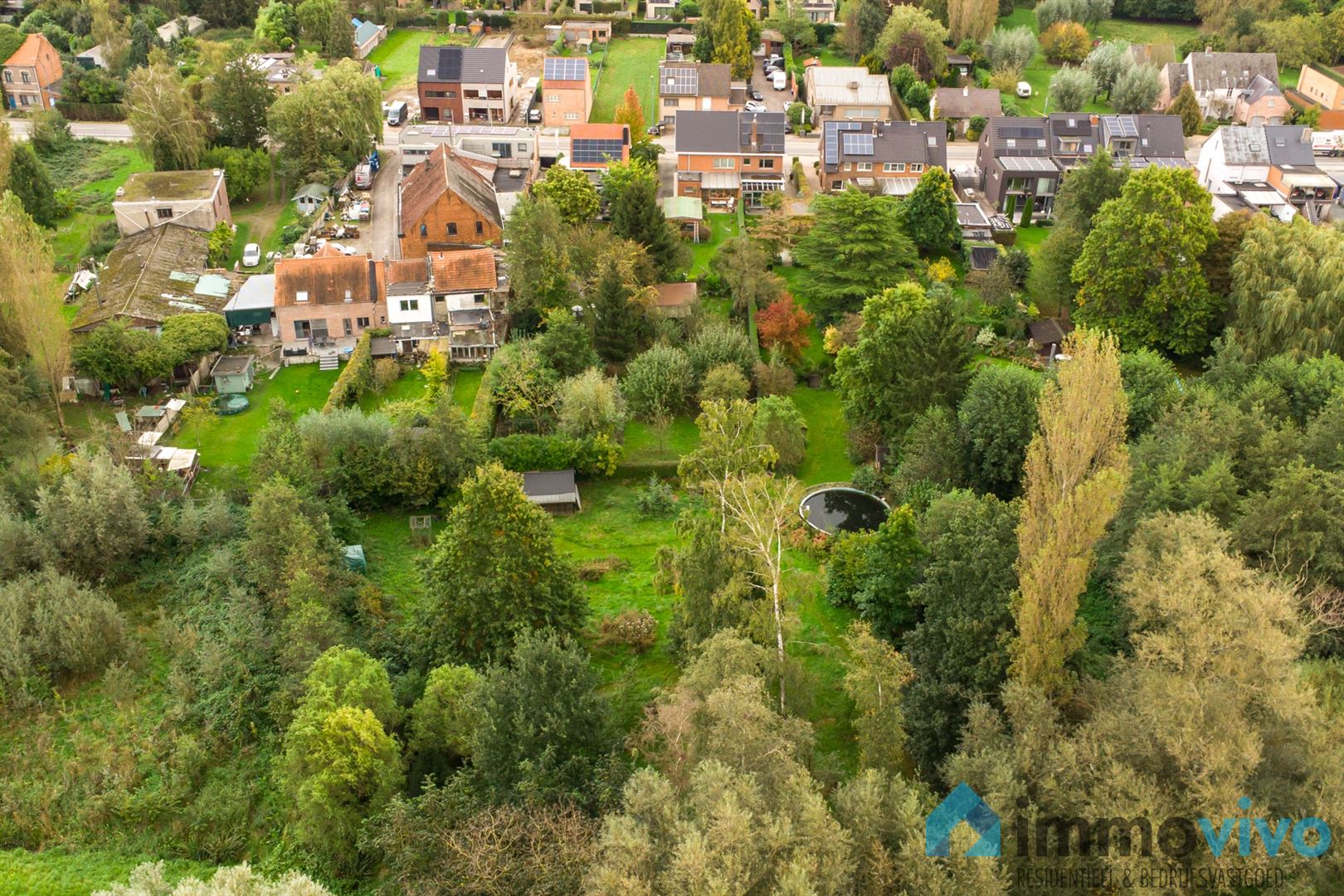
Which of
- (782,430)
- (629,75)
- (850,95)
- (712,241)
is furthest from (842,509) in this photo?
(629,75)

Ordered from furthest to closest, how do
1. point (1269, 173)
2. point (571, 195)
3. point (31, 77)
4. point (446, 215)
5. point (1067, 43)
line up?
point (1067, 43), point (31, 77), point (1269, 173), point (571, 195), point (446, 215)

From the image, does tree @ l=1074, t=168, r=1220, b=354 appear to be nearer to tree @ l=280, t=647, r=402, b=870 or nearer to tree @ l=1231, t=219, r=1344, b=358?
tree @ l=1231, t=219, r=1344, b=358

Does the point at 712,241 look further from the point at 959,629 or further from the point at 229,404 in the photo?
the point at 959,629

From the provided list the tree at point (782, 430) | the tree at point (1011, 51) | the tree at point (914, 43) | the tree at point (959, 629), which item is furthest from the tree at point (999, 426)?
the tree at point (1011, 51)

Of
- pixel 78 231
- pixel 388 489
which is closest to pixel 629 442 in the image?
pixel 388 489

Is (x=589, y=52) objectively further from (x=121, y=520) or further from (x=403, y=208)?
(x=121, y=520)

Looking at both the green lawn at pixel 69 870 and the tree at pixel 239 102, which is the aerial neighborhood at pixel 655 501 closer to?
the green lawn at pixel 69 870
